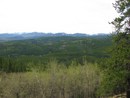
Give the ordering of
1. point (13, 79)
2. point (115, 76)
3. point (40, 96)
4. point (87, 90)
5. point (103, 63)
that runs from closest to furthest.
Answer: point (115, 76)
point (103, 63)
point (13, 79)
point (40, 96)
point (87, 90)

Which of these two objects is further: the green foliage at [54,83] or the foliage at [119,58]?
the green foliage at [54,83]

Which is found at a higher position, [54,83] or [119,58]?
[119,58]

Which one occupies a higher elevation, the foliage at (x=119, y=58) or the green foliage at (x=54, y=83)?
the foliage at (x=119, y=58)

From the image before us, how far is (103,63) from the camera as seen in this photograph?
89.7 ft

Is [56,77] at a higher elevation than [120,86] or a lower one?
lower

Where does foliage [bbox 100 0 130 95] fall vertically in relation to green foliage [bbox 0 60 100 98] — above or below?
above

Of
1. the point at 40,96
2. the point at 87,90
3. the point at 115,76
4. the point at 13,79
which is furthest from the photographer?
the point at 87,90

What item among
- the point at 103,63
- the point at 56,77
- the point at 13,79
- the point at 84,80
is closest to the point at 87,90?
the point at 84,80

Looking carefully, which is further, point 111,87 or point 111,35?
point 111,35

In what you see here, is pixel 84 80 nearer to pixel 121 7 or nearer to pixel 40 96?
pixel 40 96

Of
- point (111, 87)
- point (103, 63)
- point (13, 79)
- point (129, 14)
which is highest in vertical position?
point (129, 14)

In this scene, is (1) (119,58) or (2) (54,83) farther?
(2) (54,83)

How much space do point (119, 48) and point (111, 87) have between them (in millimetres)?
3302

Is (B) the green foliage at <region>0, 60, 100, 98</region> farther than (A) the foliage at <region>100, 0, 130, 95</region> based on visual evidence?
Yes
